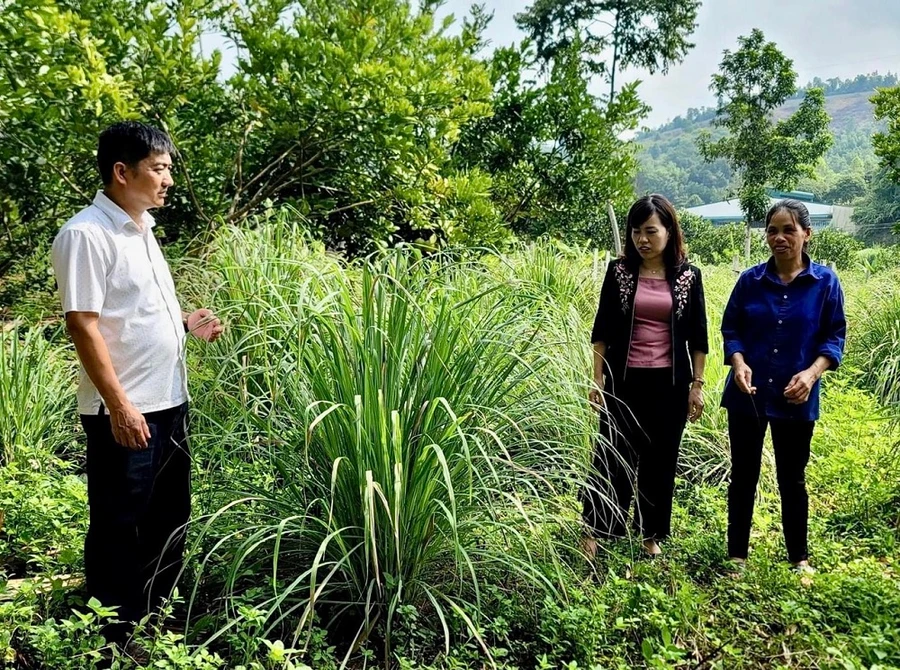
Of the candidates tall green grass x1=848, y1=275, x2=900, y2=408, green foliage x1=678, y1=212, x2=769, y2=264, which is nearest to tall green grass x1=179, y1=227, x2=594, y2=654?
tall green grass x1=848, y1=275, x2=900, y2=408

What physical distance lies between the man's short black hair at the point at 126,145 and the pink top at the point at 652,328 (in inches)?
70.9

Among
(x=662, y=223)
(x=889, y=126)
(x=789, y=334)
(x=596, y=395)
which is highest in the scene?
(x=889, y=126)

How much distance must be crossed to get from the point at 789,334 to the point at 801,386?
8.7 inches

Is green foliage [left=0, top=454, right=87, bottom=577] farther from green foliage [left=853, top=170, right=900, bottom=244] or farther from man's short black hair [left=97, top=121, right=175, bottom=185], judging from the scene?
green foliage [left=853, top=170, right=900, bottom=244]

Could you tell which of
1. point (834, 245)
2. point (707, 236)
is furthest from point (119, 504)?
point (707, 236)

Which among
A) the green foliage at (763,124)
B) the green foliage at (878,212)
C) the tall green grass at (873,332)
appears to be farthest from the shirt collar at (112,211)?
the green foliage at (878,212)

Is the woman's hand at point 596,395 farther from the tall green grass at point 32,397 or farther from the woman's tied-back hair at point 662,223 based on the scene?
the tall green grass at point 32,397

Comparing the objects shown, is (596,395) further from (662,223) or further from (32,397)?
(32,397)

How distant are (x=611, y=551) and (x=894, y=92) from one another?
1086cm

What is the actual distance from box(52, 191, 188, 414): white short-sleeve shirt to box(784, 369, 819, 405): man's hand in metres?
2.09

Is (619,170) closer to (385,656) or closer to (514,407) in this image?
(514,407)

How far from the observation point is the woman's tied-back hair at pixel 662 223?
2.67 metres

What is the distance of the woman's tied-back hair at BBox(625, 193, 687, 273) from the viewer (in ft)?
8.77

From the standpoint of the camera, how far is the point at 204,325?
2244mm
